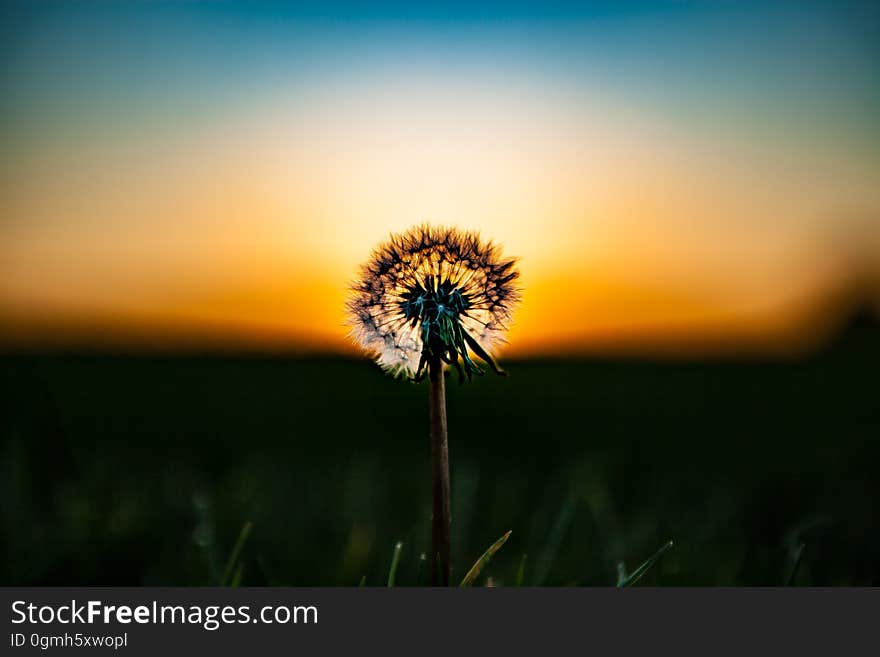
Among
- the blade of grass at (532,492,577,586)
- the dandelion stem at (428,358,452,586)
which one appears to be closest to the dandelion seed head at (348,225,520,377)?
the dandelion stem at (428,358,452,586)

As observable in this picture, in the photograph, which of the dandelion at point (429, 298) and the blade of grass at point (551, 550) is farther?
the blade of grass at point (551, 550)

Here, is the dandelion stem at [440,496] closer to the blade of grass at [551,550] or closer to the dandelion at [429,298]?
the dandelion at [429,298]

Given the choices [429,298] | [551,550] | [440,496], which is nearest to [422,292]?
[429,298]

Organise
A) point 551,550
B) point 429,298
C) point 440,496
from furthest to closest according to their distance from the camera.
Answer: point 551,550 → point 429,298 → point 440,496

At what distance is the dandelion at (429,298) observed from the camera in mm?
1890

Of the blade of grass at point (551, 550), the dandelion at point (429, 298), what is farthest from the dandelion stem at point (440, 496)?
the blade of grass at point (551, 550)

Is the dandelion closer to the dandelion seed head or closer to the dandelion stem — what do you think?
the dandelion seed head

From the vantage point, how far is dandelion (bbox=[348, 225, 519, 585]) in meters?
1.89

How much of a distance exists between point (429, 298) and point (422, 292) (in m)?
0.04

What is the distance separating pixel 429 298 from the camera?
196 centimetres

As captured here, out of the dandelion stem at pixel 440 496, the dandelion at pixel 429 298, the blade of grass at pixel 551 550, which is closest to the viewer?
the dandelion stem at pixel 440 496

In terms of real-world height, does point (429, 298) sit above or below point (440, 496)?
above

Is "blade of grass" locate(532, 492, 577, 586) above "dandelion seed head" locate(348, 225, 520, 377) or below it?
below

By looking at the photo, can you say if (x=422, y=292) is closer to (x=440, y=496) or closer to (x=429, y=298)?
(x=429, y=298)
